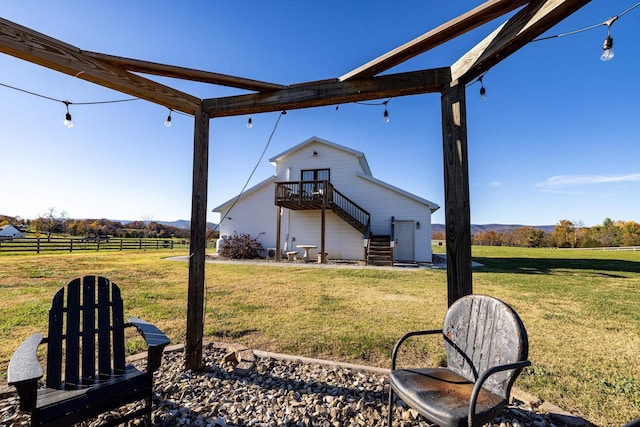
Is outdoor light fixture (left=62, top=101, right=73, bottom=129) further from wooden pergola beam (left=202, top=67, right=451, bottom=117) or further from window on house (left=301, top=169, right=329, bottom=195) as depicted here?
window on house (left=301, top=169, right=329, bottom=195)

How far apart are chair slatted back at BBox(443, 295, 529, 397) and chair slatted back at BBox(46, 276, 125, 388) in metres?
2.60

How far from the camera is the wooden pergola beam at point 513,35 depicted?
1694 millimetres

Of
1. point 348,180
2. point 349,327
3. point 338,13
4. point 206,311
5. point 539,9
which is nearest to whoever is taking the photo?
point 539,9

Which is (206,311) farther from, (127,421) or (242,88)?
(242,88)

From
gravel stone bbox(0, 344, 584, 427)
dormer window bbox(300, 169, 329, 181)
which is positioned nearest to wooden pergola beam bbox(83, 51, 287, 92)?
gravel stone bbox(0, 344, 584, 427)

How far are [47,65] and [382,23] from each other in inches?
209

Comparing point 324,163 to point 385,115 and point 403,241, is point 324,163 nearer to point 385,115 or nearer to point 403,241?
point 403,241

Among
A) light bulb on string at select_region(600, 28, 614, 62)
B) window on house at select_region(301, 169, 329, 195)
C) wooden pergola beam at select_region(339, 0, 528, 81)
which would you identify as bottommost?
light bulb on string at select_region(600, 28, 614, 62)

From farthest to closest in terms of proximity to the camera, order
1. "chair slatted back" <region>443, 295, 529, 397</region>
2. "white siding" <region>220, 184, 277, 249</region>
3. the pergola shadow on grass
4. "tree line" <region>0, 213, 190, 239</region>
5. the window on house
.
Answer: "tree line" <region>0, 213, 190, 239</region>
"white siding" <region>220, 184, 277, 249</region>
the window on house
the pergola shadow on grass
"chair slatted back" <region>443, 295, 529, 397</region>

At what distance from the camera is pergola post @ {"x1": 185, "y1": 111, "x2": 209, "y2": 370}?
303 cm

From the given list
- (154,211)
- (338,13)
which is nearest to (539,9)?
(338,13)

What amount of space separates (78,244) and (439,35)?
29.5 metres

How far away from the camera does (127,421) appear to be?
80.0 inches

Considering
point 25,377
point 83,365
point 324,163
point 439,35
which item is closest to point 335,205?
point 324,163
